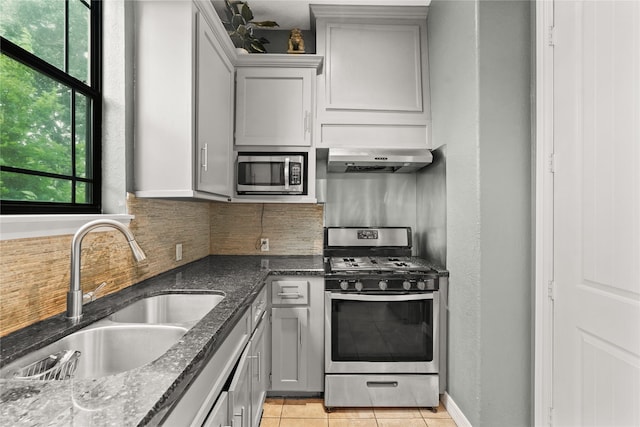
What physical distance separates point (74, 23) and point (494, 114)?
78.0 inches

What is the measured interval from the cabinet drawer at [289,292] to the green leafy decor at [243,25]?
169 centimetres

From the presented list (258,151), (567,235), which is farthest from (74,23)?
(567,235)

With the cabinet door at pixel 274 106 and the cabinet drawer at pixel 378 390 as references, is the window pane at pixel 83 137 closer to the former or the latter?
the cabinet door at pixel 274 106

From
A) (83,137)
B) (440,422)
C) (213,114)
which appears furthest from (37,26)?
(440,422)

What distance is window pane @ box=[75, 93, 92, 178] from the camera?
5.10ft

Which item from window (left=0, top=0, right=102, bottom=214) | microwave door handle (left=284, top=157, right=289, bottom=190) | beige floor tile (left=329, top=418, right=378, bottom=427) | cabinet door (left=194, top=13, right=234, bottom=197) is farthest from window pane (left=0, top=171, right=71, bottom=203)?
beige floor tile (left=329, top=418, right=378, bottom=427)

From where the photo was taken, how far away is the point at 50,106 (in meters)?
1.38

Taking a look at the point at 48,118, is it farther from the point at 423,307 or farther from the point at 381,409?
the point at 381,409

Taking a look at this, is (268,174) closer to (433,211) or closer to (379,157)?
(379,157)

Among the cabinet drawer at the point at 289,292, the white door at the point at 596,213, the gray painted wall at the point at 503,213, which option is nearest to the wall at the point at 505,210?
the gray painted wall at the point at 503,213

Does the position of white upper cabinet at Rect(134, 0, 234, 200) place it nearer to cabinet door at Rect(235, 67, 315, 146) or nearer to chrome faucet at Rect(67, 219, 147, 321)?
chrome faucet at Rect(67, 219, 147, 321)

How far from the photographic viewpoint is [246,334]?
158cm

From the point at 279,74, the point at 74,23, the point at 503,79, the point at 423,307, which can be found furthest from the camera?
the point at 279,74

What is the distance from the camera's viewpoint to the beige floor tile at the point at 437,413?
7.23 feet
